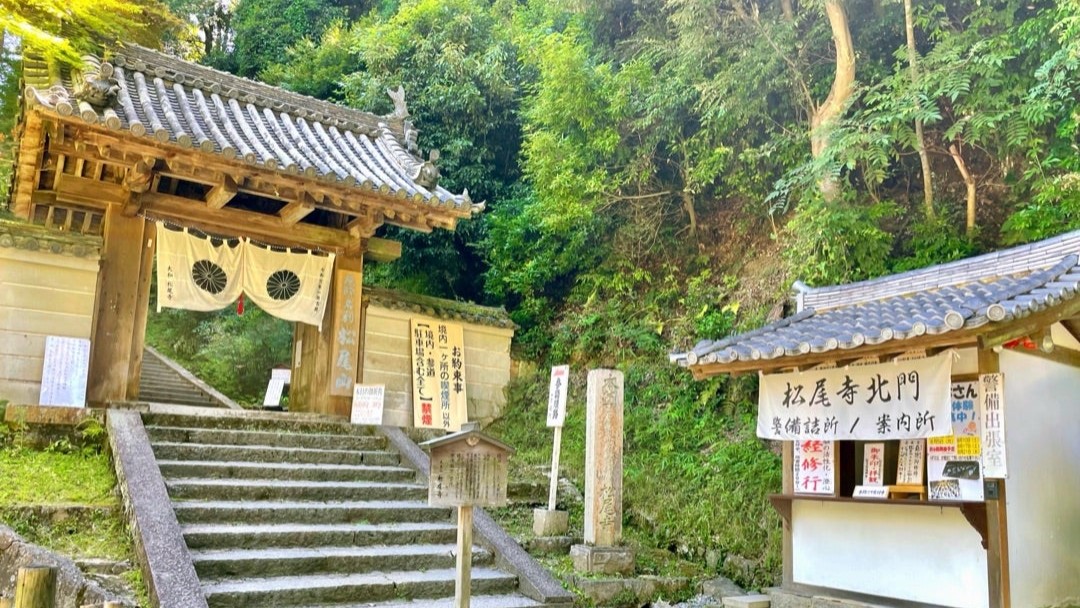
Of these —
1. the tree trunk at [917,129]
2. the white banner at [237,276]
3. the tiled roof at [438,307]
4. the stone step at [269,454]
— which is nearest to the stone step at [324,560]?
the stone step at [269,454]

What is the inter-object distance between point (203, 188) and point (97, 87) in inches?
97.8

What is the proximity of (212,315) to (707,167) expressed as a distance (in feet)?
47.9

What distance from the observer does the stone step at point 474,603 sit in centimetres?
636

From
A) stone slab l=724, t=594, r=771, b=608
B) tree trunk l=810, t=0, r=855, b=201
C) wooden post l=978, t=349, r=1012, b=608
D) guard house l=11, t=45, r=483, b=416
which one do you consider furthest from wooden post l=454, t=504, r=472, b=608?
tree trunk l=810, t=0, r=855, b=201

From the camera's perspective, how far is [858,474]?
8102 millimetres

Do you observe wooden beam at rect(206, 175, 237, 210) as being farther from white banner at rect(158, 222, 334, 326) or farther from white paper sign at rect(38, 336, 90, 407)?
white paper sign at rect(38, 336, 90, 407)

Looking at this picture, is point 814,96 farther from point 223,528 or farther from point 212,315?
point 212,315

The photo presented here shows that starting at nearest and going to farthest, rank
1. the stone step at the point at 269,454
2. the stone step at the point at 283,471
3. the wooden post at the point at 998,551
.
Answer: the wooden post at the point at 998,551, the stone step at the point at 283,471, the stone step at the point at 269,454

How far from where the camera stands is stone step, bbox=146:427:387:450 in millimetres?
8789

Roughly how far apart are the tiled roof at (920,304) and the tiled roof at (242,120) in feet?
16.5

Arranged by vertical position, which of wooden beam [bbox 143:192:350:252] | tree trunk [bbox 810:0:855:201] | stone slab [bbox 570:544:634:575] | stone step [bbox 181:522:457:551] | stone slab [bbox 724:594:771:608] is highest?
tree trunk [bbox 810:0:855:201]

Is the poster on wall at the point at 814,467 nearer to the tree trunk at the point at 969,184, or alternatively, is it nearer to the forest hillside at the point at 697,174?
the forest hillside at the point at 697,174

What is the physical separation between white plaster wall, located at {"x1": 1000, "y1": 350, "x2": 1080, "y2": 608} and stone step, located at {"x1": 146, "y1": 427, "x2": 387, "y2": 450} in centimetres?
754

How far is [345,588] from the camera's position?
6.36m
